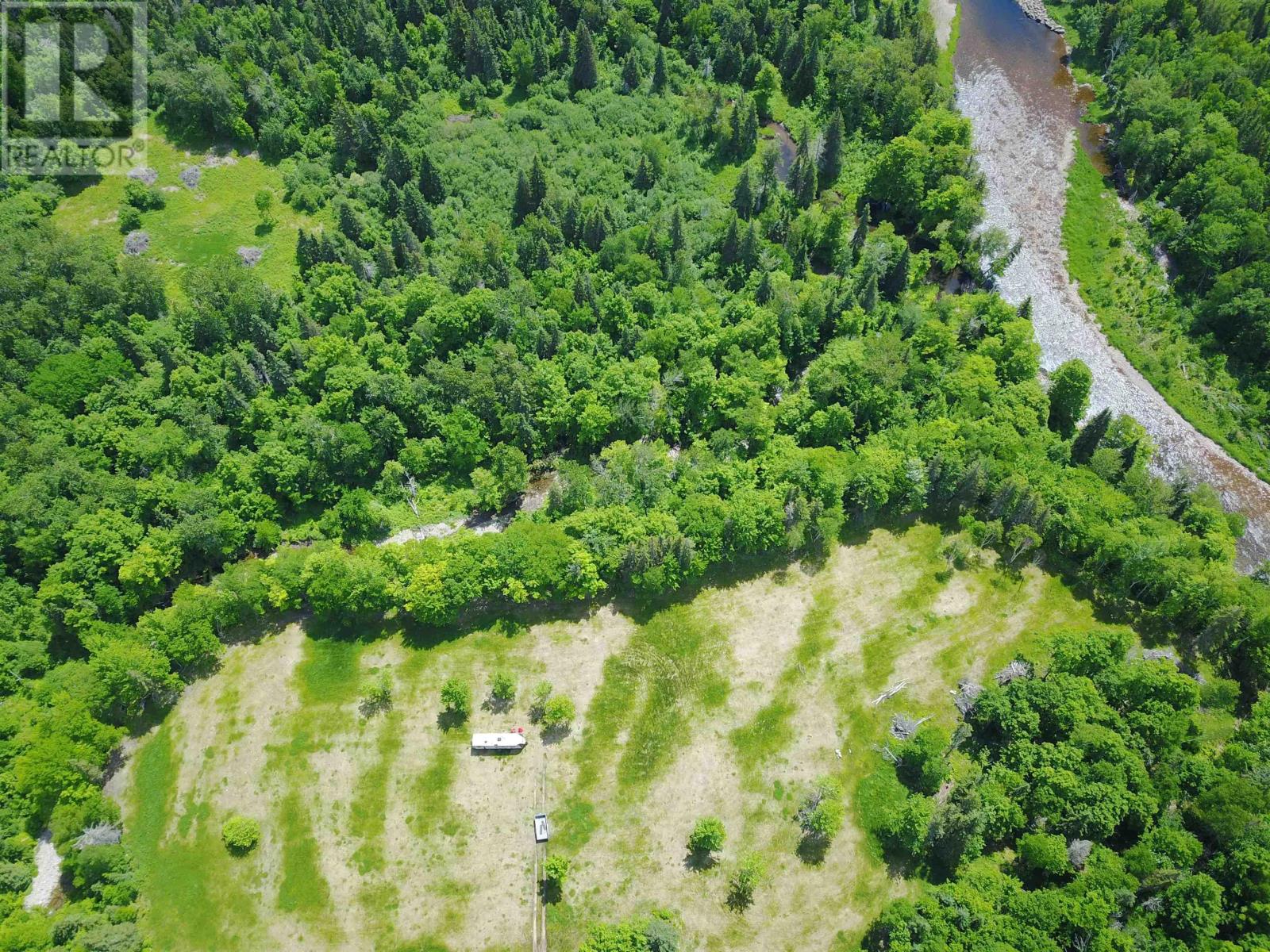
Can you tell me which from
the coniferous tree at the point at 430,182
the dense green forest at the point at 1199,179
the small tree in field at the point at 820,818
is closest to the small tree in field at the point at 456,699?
the small tree in field at the point at 820,818

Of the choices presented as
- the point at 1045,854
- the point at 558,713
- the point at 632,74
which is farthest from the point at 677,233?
the point at 1045,854

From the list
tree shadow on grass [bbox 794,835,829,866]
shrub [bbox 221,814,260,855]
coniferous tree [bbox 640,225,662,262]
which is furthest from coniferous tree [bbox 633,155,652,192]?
shrub [bbox 221,814,260,855]

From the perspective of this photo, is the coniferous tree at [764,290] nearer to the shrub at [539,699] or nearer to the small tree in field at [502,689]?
the shrub at [539,699]

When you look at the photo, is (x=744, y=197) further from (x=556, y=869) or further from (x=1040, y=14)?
(x=556, y=869)

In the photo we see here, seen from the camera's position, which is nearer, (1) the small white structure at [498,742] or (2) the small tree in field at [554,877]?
(2) the small tree in field at [554,877]

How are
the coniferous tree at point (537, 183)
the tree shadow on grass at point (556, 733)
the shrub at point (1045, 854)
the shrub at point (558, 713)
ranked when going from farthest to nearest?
the coniferous tree at point (537, 183) < the tree shadow on grass at point (556, 733) < the shrub at point (558, 713) < the shrub at point (1045, 854)

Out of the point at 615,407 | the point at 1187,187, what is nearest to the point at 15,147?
the point at 615,407
